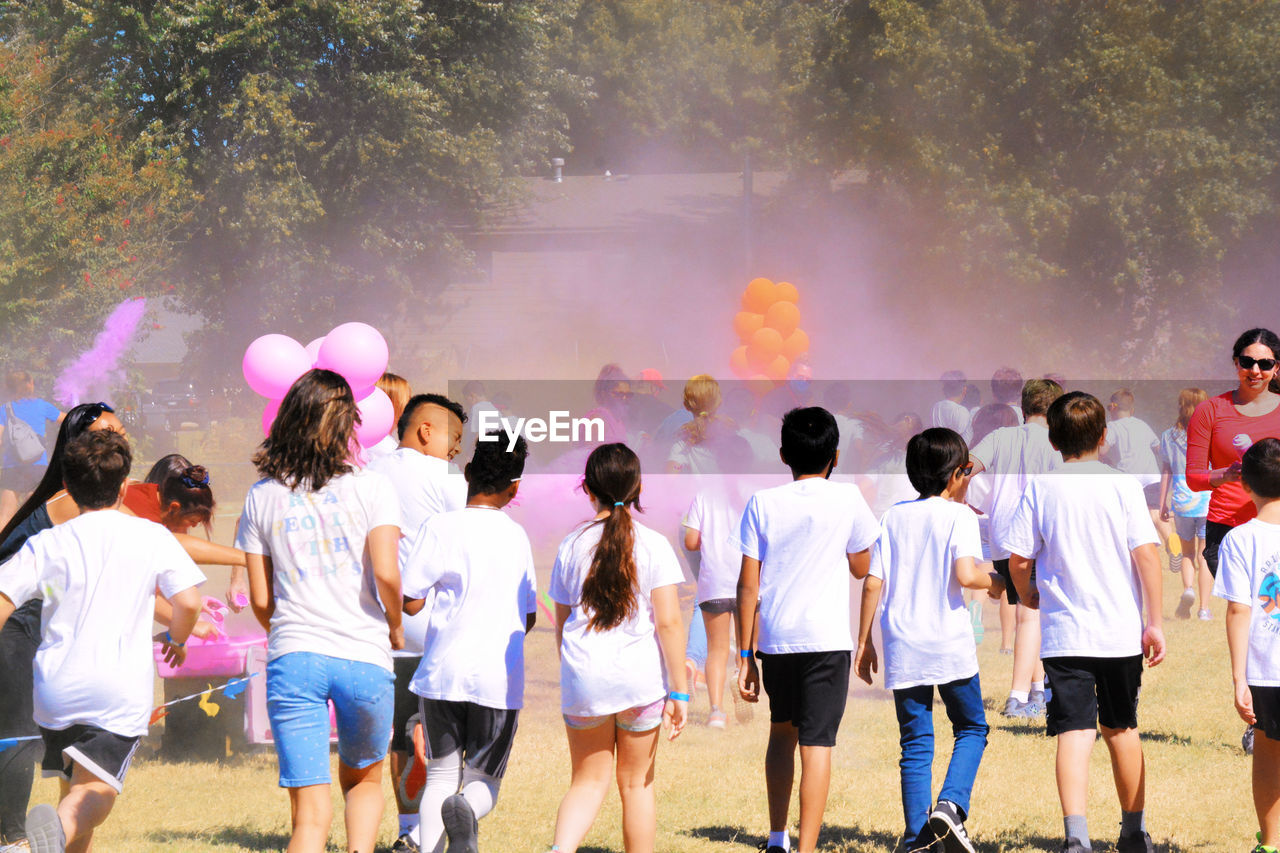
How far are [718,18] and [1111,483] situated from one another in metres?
42.0

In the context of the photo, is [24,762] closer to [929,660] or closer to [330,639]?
[330,639]

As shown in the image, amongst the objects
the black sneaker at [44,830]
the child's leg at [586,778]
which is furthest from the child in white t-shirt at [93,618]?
the child's leg at [586,778]

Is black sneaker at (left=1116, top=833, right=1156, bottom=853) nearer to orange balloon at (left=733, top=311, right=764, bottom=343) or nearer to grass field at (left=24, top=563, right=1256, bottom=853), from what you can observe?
grass field at (left=24, top=563, right=1256, bottom=853)

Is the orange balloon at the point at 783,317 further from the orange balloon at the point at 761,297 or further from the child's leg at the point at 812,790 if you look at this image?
the child's leg at the point at 812,790

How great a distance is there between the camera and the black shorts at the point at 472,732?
13.2 feet

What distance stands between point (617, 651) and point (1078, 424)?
2.06 m

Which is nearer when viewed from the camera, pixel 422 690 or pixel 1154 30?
pixel 422 690

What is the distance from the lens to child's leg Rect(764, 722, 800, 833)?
460 centimetres

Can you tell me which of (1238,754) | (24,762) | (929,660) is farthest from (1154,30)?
(24,762)

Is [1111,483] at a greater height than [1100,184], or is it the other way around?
[1100,184]

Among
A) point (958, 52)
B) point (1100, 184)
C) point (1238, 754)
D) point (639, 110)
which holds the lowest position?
point (1238, 754)

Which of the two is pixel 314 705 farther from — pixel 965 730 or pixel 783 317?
pixel 783 317

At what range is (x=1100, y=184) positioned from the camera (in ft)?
85.8

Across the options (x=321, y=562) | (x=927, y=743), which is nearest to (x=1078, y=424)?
(x=927, y=743)
